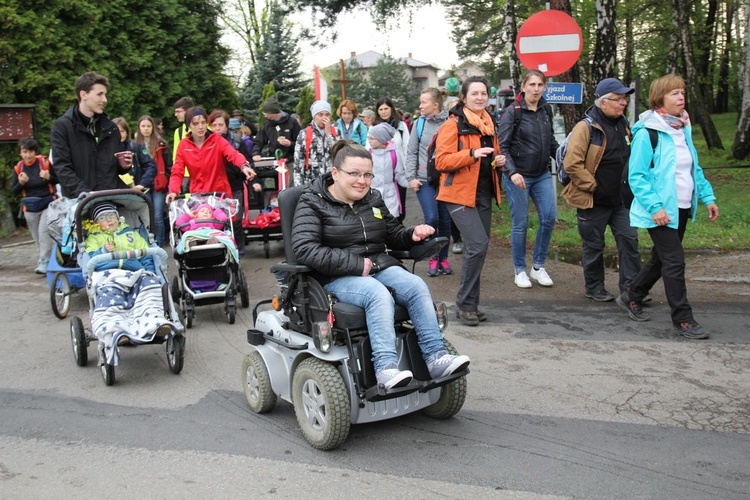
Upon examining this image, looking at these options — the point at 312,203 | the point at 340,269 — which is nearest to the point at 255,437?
the point at 340,269

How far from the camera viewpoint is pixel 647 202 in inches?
255

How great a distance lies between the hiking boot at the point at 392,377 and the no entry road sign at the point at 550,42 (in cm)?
630

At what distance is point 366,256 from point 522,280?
393 cm

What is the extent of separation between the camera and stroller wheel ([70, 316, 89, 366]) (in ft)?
20.7

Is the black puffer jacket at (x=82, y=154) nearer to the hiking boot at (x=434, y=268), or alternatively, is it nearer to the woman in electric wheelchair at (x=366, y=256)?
the woman in electric wheelchair at (x=366, y=256)

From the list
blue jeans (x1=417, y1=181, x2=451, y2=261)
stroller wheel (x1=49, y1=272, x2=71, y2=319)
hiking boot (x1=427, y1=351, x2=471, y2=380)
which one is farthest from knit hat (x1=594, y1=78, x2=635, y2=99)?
stroller wheel (x1=49, y1=272, x2=71, y2=319)

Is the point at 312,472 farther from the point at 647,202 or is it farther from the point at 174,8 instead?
the point at 174,8

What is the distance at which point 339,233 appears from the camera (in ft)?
16.4

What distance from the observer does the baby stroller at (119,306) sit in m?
5.84

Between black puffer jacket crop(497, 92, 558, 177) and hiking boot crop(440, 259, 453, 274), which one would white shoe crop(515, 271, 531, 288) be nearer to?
hiking boot crop(440, 259, 453, 274)

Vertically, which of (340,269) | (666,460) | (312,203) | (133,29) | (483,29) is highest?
(483,29)

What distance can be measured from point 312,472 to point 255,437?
67cm

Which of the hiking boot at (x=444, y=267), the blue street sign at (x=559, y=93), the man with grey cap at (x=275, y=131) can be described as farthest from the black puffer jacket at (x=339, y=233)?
the man with grey cap at (x=275, y=131)

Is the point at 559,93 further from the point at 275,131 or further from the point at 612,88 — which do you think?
the point at 275,131
